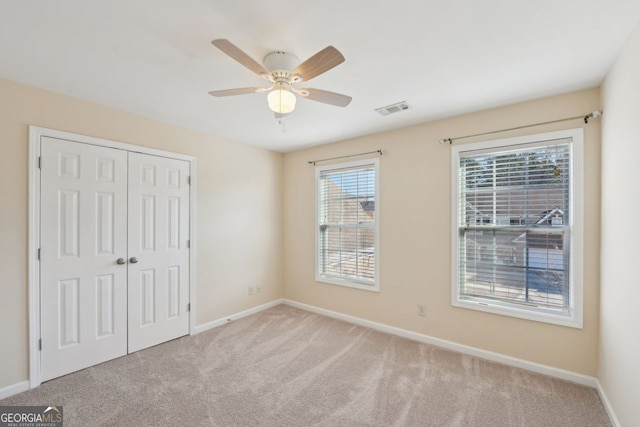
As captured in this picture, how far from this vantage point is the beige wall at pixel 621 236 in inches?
62.4

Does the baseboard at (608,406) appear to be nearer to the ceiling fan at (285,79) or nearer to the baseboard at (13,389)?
the ceiling fan at (285,79)

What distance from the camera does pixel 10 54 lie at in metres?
1.85

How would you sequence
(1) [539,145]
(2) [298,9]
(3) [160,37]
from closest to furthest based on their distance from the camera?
(2) [298,9], (3) [160,37], (1) [539,145]

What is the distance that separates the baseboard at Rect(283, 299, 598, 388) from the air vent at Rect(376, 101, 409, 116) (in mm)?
2502

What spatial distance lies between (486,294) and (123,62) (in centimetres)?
373

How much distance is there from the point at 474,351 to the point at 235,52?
3.34m

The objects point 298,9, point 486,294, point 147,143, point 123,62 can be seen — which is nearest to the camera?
point 298,9

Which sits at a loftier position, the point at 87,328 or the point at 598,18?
the point at 598,18

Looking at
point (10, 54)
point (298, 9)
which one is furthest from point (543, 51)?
point (10, 54)

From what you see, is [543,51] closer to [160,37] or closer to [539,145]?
[539,145]

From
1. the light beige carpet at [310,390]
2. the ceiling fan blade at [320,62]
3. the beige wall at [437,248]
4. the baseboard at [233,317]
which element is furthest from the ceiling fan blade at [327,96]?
the baseboard at [233,317]

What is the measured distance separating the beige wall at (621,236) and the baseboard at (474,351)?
0.19 meters

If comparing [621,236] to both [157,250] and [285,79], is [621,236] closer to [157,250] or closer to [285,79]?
[285,79]

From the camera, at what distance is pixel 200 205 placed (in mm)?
3484
